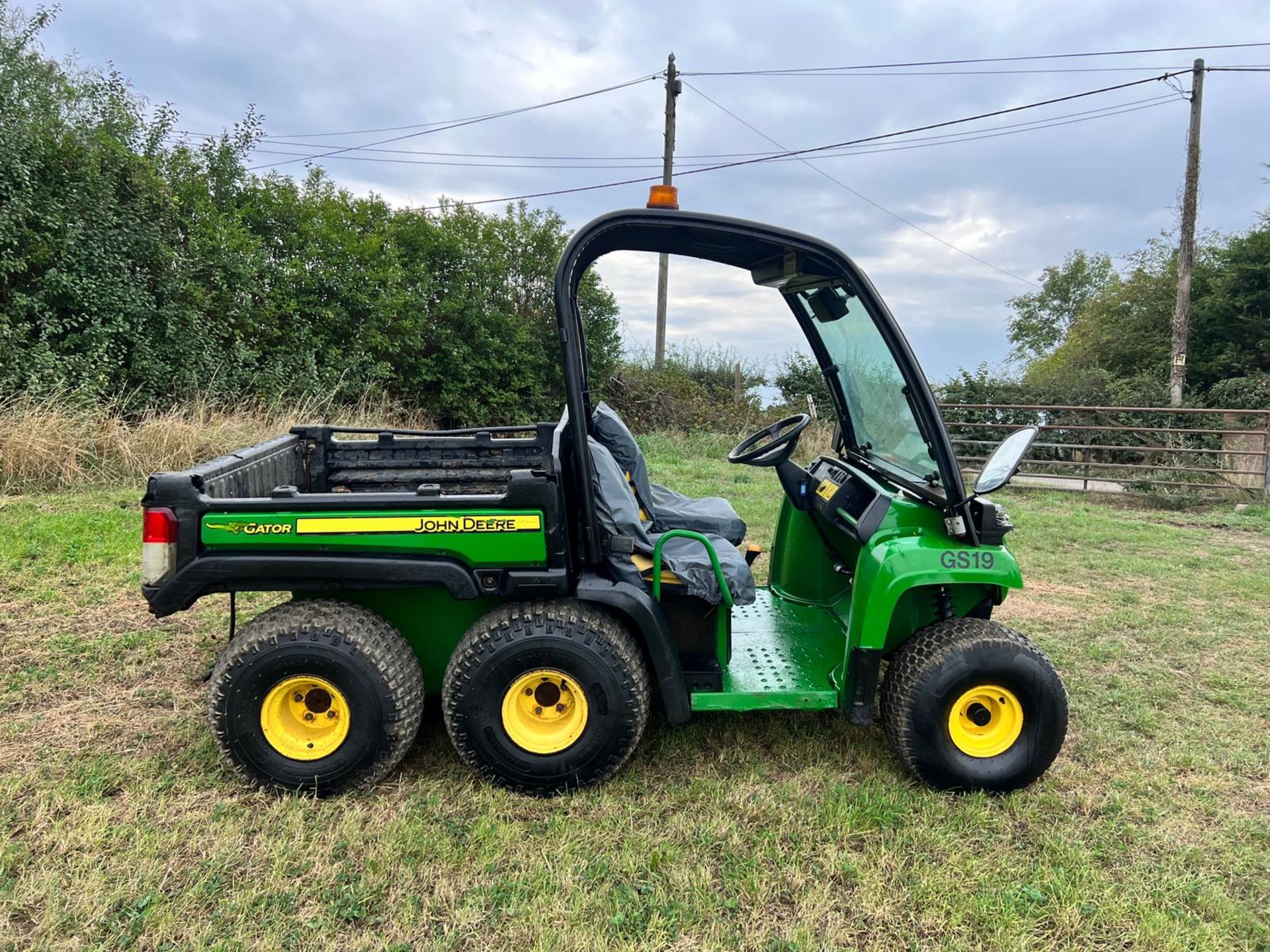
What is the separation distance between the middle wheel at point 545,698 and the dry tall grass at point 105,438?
6.50m

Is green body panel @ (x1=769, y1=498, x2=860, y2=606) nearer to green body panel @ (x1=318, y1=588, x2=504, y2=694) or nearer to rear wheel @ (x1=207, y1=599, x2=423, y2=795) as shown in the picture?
green body panel @ (x1=318, y1=588, x2=504, y2=694)

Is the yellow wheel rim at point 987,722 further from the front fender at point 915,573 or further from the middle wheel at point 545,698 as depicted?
the middle wheel at point 545,698

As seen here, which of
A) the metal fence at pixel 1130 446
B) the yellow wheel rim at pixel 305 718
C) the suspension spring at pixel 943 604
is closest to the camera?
the yellow wheel rim at pixel 305 718

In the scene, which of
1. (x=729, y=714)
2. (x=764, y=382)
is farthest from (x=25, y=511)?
(x=764, y=382)

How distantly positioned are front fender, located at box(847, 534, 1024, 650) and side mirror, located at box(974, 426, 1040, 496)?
0.23 meters

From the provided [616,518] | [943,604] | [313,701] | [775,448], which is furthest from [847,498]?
[313,701]

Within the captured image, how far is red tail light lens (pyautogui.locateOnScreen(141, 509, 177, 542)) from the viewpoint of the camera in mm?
2564

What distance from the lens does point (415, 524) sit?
8.69ft

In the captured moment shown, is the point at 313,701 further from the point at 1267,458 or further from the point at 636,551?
the point at 1267,458

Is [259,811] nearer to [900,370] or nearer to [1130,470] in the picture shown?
[900,370]

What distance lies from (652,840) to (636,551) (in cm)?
101

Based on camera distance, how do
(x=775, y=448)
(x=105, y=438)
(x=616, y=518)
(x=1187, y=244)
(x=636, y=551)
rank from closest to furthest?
1. (x=616, y=518)
2. (x=636, y=551)
3. (x=775, y=448)
4. (x=105, y=438)
5. (x=1187, y=244)

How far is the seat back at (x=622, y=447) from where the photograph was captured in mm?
3316

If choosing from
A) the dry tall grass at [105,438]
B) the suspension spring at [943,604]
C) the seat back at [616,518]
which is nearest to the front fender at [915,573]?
the suspension spring at [943,604]
